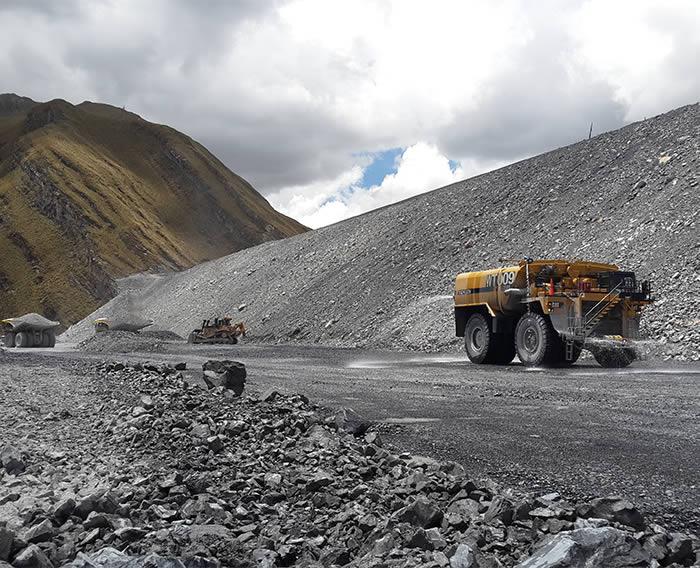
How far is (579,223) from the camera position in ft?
96.3

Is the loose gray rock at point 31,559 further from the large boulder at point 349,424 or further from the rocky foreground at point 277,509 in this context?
the large boulder at point 349,424

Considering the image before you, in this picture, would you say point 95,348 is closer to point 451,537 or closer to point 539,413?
point 539,413

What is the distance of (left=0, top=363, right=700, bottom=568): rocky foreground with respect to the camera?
3.68m

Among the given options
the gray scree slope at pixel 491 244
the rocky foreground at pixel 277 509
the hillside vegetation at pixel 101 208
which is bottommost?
the rocky foreground at pixel 277 509

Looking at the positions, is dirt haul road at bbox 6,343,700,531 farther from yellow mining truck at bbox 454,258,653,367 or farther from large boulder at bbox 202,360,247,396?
large boulder at bbox 202,360,247,396

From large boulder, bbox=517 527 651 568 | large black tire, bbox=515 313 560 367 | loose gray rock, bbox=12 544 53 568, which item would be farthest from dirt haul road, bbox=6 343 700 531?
loose gray rock, bbox=12 544 53 568

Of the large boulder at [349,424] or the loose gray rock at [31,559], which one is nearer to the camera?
the loose gray rock at [31,559]

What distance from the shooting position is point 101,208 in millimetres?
94750

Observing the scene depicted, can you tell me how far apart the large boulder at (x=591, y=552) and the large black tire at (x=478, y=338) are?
14459mm

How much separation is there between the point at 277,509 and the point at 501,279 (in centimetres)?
1347

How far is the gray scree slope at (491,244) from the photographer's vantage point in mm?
23219

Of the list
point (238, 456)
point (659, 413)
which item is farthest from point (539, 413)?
point (238, 456)

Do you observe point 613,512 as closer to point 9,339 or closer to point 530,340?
point 530,340

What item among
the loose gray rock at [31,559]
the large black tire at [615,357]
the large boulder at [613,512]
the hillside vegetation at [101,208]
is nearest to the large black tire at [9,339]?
the large black tire at [615,357]
